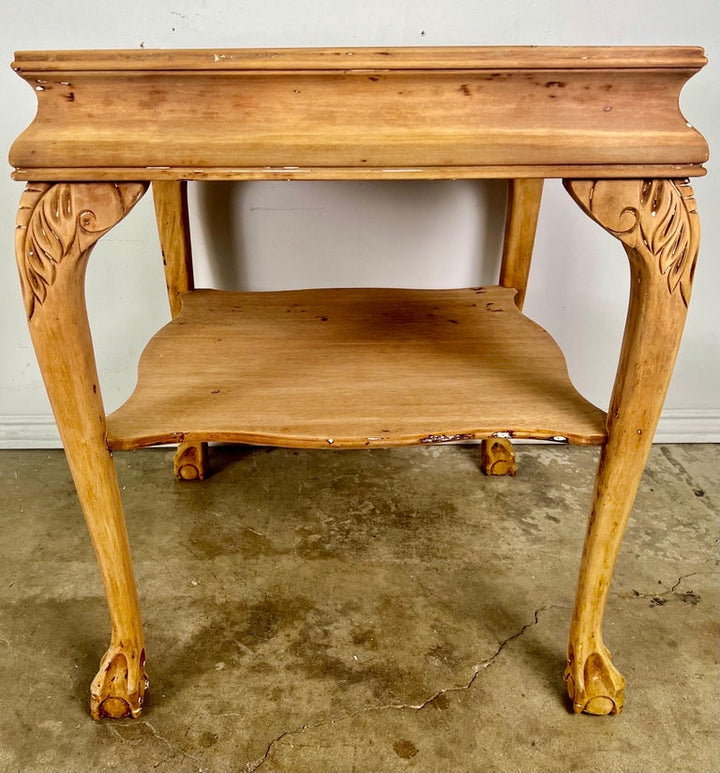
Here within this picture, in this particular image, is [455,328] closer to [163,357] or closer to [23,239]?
[163,357]

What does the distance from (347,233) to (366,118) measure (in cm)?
86

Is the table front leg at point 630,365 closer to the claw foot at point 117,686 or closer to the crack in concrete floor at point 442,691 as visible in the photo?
the crack in concrete floor at point 442,691

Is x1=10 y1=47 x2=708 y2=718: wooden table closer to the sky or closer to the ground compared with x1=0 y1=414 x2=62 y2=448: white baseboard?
closer to the sky

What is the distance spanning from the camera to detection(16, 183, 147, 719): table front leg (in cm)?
89

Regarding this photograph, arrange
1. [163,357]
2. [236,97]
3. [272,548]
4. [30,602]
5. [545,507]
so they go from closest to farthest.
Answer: [236,97], [163,357], [30,602], [272,548], [545,507]

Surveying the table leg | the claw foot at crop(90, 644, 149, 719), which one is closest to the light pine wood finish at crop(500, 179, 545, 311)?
the table leg

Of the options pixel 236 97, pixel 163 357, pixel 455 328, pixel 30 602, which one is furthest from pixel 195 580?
pixel 236 97

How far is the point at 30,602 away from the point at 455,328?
3.09ft

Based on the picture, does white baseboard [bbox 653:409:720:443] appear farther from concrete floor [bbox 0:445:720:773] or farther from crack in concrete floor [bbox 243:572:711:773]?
crack in concrete floor [bbox 243:572:711:773]

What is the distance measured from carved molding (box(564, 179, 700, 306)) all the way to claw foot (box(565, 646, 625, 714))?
62 centimetres

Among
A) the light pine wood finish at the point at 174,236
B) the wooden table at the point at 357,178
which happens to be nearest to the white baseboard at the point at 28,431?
the light pine wood finish at the point at 174,236

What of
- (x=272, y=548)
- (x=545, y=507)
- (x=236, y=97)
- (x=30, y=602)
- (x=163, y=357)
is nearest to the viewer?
(x=236, y=97)

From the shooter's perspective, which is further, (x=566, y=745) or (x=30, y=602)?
(x=30, y=602)

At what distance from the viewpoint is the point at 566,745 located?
3.60ft
